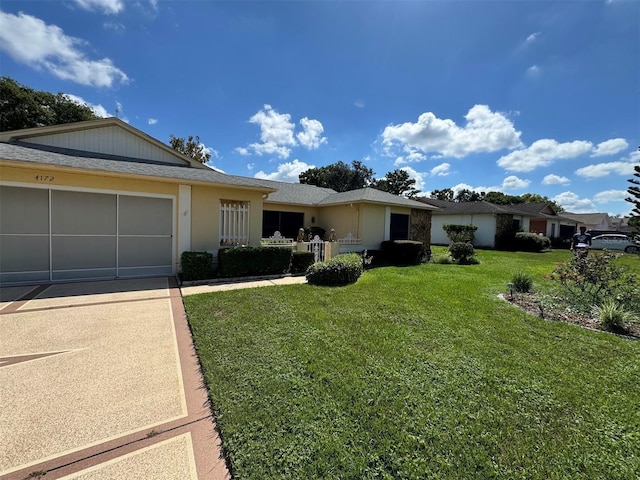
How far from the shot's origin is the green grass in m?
A: 2.05

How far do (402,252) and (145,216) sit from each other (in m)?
10.7

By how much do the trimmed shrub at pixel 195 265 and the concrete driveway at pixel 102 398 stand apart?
2.58m

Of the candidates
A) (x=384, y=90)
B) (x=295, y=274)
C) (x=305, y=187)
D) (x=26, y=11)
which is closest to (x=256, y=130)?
(x=305, y=187)

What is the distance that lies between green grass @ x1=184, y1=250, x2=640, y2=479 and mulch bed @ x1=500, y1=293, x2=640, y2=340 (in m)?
0.50

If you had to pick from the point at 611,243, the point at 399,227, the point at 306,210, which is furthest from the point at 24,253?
the point at 611,243

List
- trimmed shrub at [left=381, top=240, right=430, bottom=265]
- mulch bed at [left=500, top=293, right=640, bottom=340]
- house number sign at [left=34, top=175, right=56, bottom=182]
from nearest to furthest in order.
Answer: mulch bed at [left=500, top=293, right=640, bottom=340] < house number sign at [left=34, top=175, right=56, bottom=182] < trimmed shrub at [left=381, top=240, right=430, bottom=265]

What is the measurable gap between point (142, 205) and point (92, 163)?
1.69 m

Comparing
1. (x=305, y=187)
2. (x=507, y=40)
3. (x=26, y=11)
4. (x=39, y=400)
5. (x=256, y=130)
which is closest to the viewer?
(x=39, y=400)

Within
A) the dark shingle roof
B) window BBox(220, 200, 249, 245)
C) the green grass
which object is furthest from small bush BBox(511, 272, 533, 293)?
window BBox(220, 200, 249, 245)

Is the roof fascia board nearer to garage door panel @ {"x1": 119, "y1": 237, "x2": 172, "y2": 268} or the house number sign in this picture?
the house number sign

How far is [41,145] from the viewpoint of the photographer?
28.8ft

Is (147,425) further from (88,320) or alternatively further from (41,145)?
(41,145)

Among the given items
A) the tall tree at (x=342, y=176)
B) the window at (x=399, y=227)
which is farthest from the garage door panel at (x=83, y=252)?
the tall tree at (x=342, y=176)

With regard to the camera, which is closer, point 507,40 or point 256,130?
point 507,40
